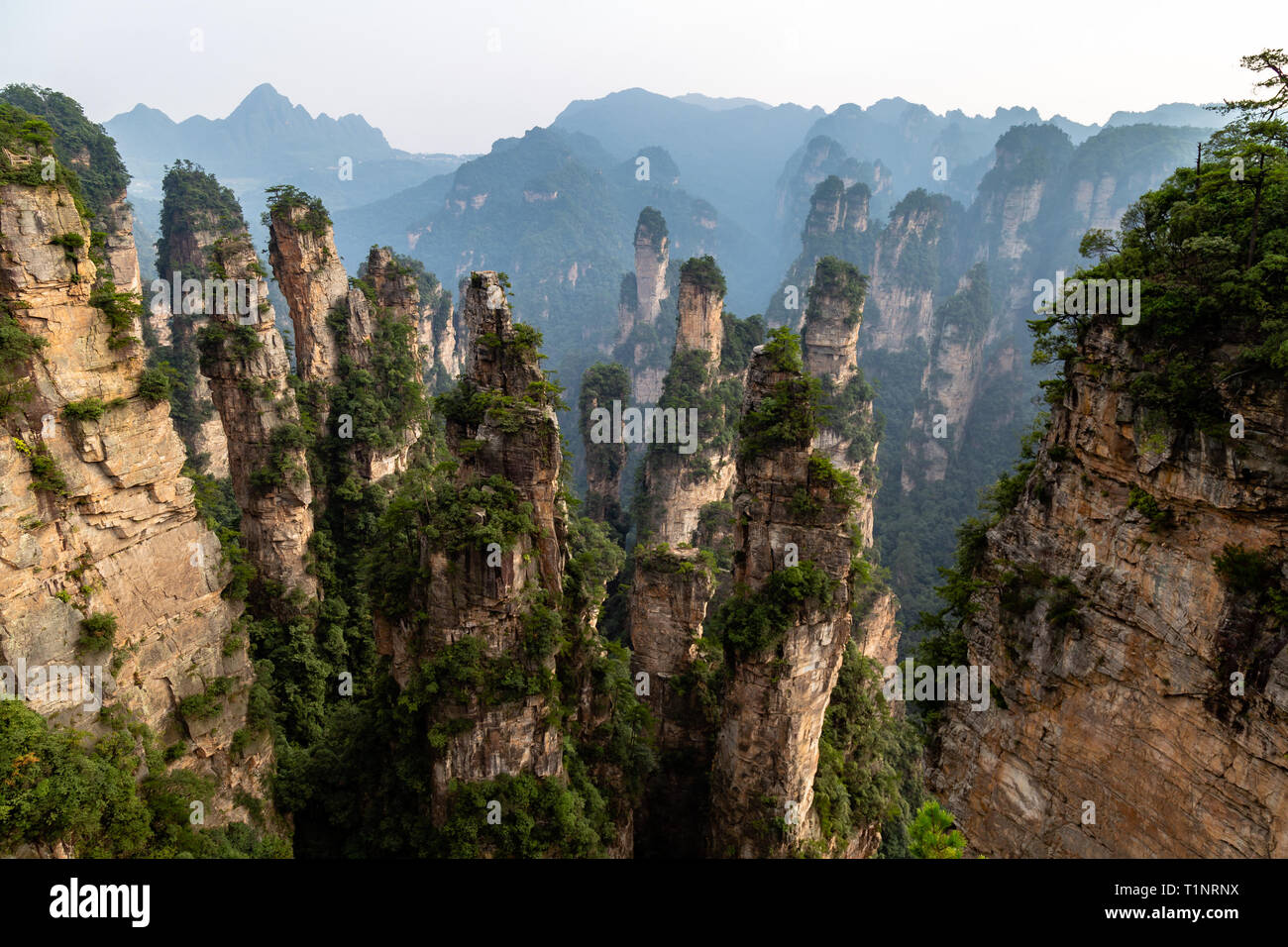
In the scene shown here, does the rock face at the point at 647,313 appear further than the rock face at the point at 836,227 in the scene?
No

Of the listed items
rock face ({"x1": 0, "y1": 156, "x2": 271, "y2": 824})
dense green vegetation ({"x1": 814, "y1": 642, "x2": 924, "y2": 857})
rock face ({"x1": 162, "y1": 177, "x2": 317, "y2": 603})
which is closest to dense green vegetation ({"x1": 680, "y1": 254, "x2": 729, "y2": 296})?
rock face ({"x1": 162, "y1": 177, "x2": 317, "y2": 603})

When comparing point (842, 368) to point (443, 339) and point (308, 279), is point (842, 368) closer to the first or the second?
point (308, 279)

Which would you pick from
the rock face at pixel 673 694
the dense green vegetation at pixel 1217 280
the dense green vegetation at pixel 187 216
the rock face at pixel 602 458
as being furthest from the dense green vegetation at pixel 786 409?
the dense green vegetation at pixel 187 216

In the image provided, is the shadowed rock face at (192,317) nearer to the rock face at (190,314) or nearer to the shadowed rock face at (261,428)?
the rock face at (190,314)

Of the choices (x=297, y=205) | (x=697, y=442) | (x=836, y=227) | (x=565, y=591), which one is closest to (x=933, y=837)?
(x=565, y=591)

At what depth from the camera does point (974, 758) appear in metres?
14.7

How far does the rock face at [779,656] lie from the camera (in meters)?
19.2

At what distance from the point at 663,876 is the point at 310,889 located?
8.27 ft

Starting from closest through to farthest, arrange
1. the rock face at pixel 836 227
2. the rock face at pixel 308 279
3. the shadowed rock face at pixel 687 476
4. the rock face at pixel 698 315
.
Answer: the rock face at pixel 308 279, the shadowed rock face at pixel 687 476, the rock face at pixel 698 315, the rock face at pixel 836 227

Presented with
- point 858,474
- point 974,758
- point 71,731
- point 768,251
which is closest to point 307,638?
point 71,731

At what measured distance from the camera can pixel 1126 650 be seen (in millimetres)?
12164

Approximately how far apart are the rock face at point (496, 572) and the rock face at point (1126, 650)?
416 inches

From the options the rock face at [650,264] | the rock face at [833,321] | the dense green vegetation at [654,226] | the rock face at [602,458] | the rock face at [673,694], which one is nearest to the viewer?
the rock face at [673,694]

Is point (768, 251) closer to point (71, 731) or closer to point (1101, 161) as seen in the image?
point (1101, 161)
